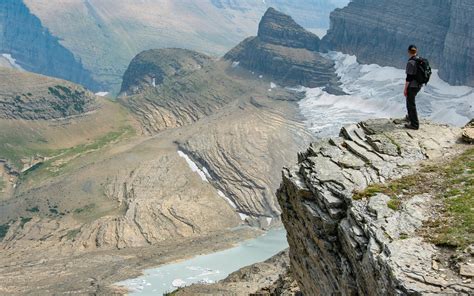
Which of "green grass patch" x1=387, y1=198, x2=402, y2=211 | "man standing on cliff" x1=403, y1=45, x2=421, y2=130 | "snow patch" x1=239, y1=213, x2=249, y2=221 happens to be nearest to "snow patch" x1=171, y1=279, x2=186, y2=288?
"snow patch" x1=239, y1=213, x2=249, y2=221

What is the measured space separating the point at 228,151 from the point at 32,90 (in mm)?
80710

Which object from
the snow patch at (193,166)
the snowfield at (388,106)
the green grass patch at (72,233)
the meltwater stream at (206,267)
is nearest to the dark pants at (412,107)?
the meltwater stream at (206,267)

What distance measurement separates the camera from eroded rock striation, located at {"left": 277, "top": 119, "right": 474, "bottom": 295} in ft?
57.8

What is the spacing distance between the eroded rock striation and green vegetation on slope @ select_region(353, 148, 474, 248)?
15.9 inches

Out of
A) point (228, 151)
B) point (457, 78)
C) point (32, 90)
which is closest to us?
point (228, 151)

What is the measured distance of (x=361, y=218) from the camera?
20.7 metres

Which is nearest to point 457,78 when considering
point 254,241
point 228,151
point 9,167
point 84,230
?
point 228,151

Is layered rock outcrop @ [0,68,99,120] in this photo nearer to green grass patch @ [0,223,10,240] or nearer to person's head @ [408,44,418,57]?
green grass patch @ [0,223,10,240]

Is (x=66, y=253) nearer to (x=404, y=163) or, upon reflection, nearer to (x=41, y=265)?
(x=41, y=265)

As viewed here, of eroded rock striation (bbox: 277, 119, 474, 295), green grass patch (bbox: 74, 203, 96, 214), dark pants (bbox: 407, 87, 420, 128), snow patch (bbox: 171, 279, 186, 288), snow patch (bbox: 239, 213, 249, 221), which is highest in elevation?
dark pants (bbox: 407, 87, 420, 128)

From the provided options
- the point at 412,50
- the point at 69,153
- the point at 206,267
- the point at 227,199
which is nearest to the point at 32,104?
the point at 69,153

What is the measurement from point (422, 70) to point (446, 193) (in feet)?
27.8

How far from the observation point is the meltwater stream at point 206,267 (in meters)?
88.2

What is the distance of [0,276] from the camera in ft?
315
